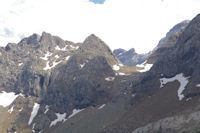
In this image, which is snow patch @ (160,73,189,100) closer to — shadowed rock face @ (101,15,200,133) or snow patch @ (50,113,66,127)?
shadowed rock face @ (101,15,200,133)

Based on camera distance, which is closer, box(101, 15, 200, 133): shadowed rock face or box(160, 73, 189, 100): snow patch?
box(101, 15, 200, 133): shadowed rock face

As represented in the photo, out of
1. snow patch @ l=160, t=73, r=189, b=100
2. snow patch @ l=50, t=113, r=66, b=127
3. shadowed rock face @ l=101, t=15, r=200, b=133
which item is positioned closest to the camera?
shadowed rock face @ l=101, t=15, r=200, b=133

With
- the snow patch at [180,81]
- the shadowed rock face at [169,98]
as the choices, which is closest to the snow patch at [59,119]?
the shadowed rock face at [169,98]

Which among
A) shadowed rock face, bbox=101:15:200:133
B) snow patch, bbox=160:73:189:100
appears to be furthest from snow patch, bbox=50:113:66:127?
snow patch, bbox=160:73:189:100

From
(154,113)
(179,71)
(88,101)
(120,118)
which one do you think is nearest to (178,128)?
(154,113)

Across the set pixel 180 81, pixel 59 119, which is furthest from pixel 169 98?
pixel 59 119

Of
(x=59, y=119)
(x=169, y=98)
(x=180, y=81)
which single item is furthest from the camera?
(x=59, y=119)

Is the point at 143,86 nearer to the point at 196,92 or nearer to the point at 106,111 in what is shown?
the point at 106,111

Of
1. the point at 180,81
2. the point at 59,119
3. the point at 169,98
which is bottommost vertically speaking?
the point at 169,98

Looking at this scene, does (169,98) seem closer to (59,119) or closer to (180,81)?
(180,81)

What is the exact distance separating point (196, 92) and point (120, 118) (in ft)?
150

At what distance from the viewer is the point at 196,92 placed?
11919cm

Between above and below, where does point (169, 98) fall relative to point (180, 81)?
below

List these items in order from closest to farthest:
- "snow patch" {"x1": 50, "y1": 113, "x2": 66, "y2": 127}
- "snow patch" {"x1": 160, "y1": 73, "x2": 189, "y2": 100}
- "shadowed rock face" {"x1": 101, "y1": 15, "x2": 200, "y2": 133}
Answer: "shadowed rock face" {"x1": 101, "y1": 15, "x2": 200, "y2": 133}, "snow patch" {"x1": 160, "y1": 73, "x2": 189, "y2": 100}, "snow patch" {"x1": 50, "y1": 113, "x2": 66, "y2": 127}
